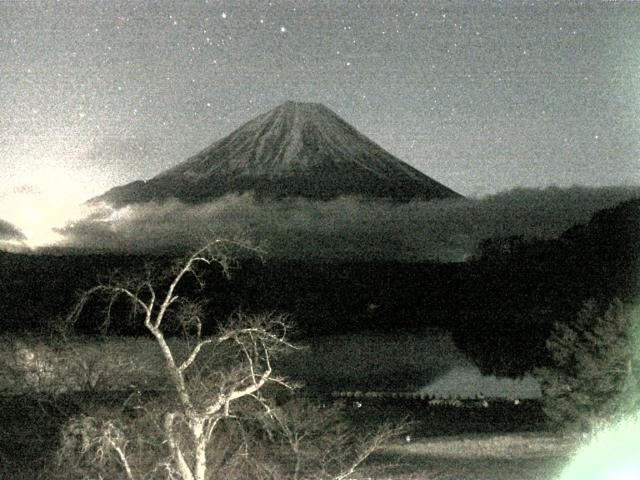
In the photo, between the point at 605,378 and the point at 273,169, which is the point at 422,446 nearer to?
the point at 605,378

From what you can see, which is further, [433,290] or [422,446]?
[433,290]

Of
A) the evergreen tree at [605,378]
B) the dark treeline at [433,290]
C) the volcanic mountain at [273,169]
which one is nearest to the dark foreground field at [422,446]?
the evergreen tree at [605,378]

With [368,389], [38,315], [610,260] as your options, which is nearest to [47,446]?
[368,389]

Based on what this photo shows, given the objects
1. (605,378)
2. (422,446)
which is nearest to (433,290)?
(422,446)

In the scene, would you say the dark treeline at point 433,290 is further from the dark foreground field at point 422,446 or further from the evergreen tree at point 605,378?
the evergreen tree at point 605,378

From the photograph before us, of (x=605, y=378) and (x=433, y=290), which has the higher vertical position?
(x=605, y=378)

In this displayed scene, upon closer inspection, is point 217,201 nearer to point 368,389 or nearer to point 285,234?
point 285,234
